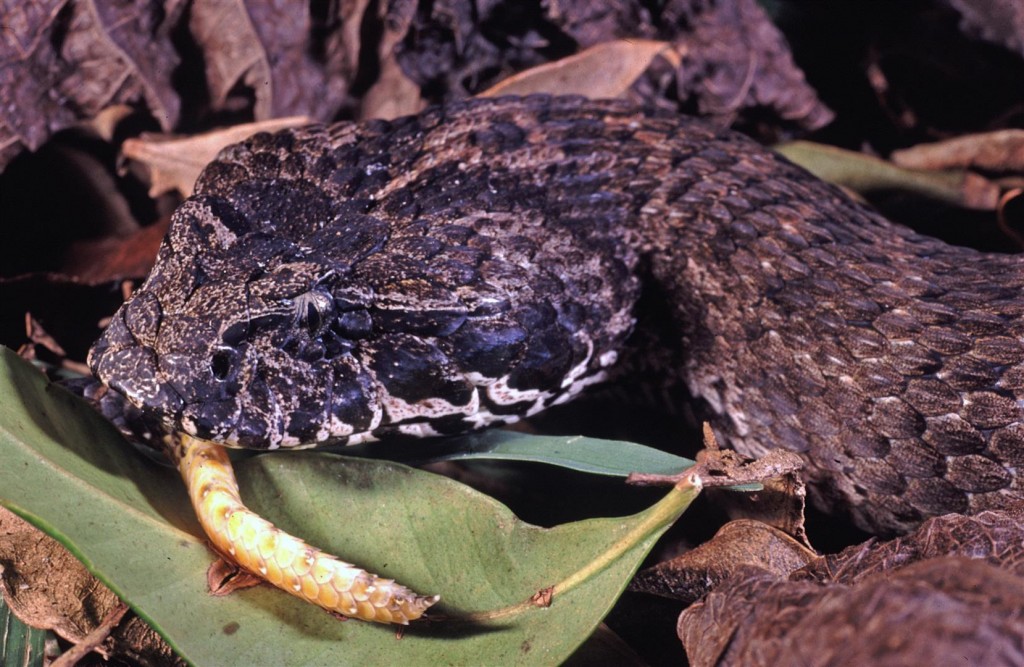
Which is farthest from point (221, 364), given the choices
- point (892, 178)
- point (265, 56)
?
point (892, 178)

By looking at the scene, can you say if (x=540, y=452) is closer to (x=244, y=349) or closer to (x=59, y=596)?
(x=244, y=349)

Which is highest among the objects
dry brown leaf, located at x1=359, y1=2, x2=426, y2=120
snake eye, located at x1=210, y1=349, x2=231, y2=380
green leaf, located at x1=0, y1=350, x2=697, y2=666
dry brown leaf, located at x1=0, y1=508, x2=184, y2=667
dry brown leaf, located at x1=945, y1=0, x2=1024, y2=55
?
dry brown leaf, located at x1=945, y1=0, x2=1024, y2=55

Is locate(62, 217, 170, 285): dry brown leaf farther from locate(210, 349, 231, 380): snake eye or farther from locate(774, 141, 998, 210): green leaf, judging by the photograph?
locate(774, 141, 998, 210): green leaf

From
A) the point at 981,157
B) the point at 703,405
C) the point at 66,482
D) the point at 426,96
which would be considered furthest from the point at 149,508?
the point at 981,157

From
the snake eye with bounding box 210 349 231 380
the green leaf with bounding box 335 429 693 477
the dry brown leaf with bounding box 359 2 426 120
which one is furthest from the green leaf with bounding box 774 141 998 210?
the snake eye with bounding box 210 349 231 380

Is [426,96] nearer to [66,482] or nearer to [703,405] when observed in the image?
[703,405]

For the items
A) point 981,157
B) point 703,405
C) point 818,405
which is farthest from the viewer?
point 981,157
